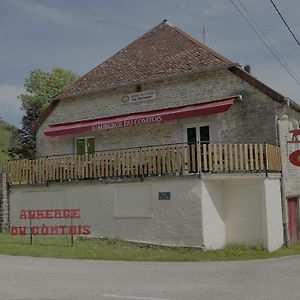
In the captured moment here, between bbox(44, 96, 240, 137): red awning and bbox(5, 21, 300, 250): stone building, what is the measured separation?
0.05m

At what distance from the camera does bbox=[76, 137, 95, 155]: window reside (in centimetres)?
2125

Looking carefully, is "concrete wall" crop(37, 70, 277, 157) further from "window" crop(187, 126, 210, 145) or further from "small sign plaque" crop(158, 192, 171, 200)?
"small sign plaque" crop(158, 192, 171, 200)

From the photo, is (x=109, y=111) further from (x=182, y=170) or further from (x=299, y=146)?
(x=299, y=146)

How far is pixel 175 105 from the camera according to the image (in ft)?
62.1

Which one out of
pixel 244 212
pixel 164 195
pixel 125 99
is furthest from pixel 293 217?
pixel 125 99

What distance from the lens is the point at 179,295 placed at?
8125mm

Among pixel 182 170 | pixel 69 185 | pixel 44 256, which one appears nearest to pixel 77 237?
pixel 69 185

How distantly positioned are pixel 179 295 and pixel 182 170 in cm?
728

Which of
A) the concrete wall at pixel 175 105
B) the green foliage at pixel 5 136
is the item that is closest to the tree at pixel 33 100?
the green foliage at pixel 5 136

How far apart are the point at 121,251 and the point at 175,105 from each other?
6893mm

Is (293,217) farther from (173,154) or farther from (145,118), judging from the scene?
(145,118)

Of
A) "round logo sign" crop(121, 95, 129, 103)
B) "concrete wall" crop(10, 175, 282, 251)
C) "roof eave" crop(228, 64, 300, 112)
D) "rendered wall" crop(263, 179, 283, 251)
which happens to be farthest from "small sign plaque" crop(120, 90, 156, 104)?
"rendered wall" crop(263, 179, 283, 251)

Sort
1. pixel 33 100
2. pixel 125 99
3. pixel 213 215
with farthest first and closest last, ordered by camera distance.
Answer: pixel 33 100
pixel 125 99
pixel 213 215

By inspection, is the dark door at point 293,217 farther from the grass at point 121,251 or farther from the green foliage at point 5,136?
the green foliage at point 5,136
